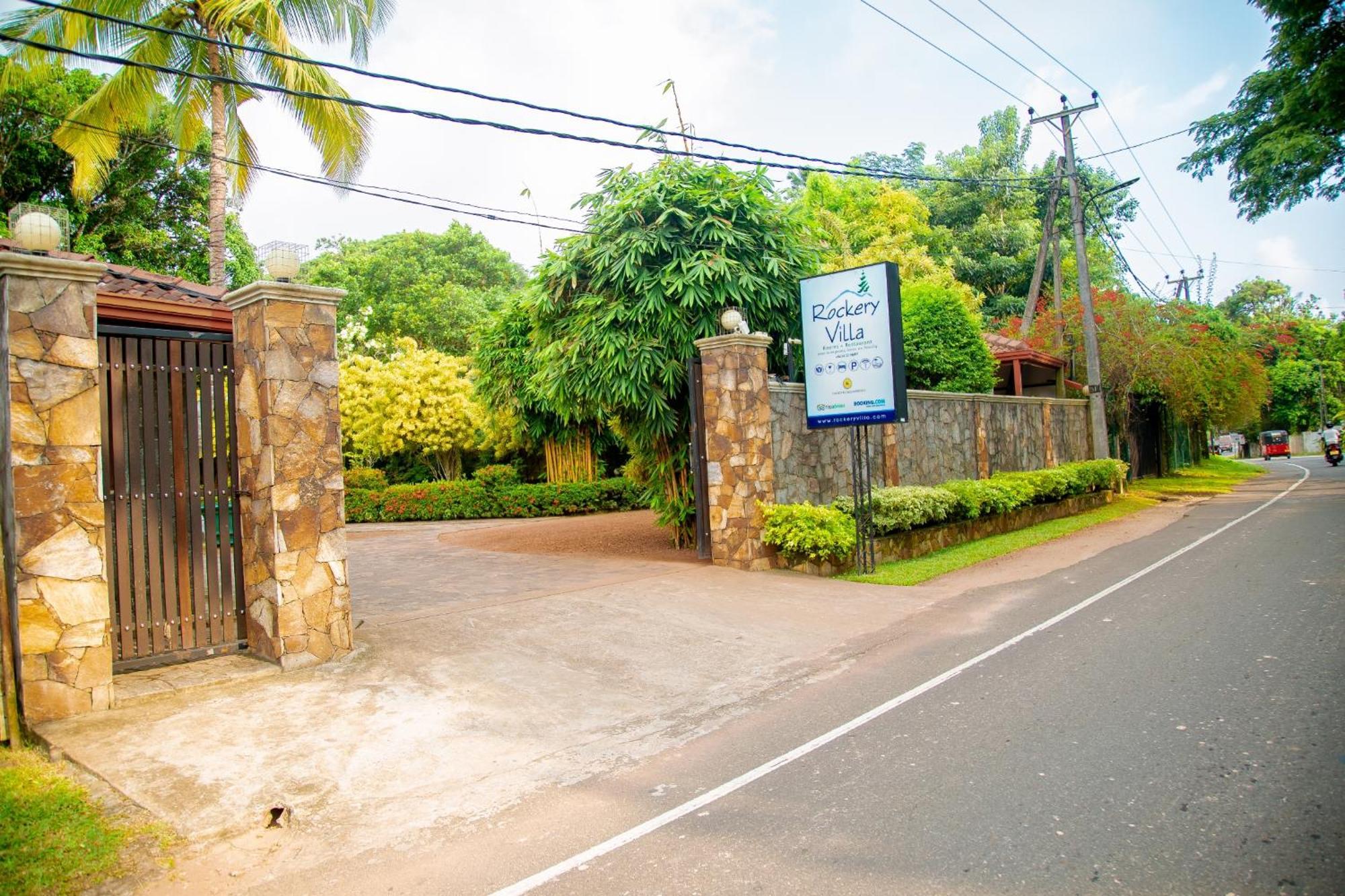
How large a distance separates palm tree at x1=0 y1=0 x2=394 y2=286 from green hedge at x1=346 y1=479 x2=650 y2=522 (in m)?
9.19

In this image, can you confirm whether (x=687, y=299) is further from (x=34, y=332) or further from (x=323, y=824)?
(x=323, y=824)

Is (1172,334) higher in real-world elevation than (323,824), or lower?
higher

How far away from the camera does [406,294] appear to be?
33969mm

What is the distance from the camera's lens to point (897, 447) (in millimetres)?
14156

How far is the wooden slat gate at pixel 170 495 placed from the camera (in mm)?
6371

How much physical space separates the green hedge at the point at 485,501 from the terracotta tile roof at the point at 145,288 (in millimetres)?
13940

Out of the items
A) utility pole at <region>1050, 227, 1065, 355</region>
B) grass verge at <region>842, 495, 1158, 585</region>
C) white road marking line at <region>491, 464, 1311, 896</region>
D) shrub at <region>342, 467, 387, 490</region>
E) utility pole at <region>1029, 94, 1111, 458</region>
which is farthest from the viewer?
utility pole at <region>1050, 227, 1065, 355</region>

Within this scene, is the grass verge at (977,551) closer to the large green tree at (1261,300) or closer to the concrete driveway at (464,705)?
the concrete driveway at (464,705)

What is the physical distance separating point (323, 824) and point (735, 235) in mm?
9351

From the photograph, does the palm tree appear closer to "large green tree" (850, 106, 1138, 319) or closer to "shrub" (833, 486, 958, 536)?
"shrub" (833, 486, 958, 536)

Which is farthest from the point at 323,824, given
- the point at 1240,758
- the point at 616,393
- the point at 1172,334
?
the point at 1172,334

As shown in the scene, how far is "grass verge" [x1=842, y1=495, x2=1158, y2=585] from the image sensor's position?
36.2 feet

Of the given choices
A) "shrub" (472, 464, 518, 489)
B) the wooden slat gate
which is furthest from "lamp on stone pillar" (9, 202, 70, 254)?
"shrub" (472, 464, 518, 489)

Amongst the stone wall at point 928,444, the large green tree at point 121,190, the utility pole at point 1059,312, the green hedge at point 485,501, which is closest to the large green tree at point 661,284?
the stone wall at point 928,444
